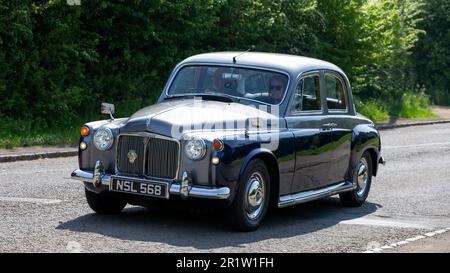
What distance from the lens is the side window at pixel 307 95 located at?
1088 cm

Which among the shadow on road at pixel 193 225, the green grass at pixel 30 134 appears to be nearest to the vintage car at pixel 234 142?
the shadow on road at pixel 193 225

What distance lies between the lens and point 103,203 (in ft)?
34.0

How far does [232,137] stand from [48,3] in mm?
11486

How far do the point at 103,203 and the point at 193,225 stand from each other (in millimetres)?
1101

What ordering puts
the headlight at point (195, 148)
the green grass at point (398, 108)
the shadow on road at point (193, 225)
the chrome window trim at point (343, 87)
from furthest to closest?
the green grass at point (398, 108), the chrome window trim at point (343, 87), the headlight at point (195, 148), the shadow on road at point (193, 225)

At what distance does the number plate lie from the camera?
9.36 metres

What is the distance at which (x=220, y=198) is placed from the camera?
9250mm

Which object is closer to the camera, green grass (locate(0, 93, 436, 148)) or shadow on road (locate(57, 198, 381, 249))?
→ shadow on road (locate(57, 198, 381, 249))

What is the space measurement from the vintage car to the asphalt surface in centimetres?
31

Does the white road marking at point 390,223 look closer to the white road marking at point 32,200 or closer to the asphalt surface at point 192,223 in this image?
the asphalt surface at point 192,223

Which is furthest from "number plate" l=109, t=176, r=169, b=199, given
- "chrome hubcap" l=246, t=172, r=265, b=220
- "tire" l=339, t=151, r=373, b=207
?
"tire" l=339, t=151, r=373, b=207

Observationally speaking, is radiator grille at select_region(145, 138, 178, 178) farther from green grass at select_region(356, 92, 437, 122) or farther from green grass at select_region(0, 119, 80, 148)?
green grass at select_region(356, 92, 437, 122)

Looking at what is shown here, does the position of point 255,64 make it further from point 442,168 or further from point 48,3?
point 48,3

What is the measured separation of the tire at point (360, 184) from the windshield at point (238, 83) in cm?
184
